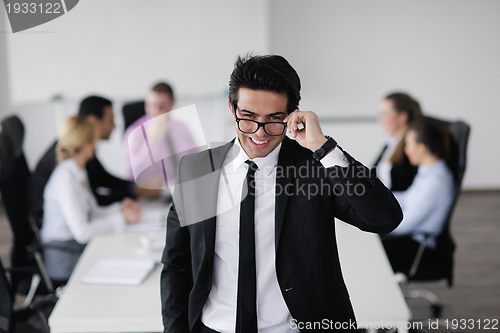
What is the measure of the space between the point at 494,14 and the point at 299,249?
15.6 feet

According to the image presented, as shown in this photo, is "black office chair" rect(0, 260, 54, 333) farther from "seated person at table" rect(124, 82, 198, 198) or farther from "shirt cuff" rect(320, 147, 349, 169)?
"shirt cuff" rect(320, 147, 349, 169)

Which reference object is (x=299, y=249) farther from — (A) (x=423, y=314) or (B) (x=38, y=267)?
(A) (x=423, y=314)

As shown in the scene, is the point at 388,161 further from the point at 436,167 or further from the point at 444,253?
the point at 444,253

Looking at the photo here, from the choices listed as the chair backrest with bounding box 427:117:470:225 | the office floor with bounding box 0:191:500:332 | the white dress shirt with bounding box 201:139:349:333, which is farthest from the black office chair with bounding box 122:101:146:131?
the white dress shirt with bounding box 201:139:349:333

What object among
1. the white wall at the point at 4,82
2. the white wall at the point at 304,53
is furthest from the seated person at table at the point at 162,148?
the white wall at the point at 4,82

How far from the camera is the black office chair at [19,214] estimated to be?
2.39 m

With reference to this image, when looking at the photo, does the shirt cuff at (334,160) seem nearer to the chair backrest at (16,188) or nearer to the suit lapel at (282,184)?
the suit lapel at (282,184)

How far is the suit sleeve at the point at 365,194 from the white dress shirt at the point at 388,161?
70.3 inches

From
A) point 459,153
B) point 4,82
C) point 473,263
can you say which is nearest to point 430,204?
point 459,153

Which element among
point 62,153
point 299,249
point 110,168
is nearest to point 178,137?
point 299,249

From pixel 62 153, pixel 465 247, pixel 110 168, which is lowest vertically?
pixel 465 247

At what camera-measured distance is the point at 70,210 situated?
2.41 metres

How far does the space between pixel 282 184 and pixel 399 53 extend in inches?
170

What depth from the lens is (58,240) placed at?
2520 mm
